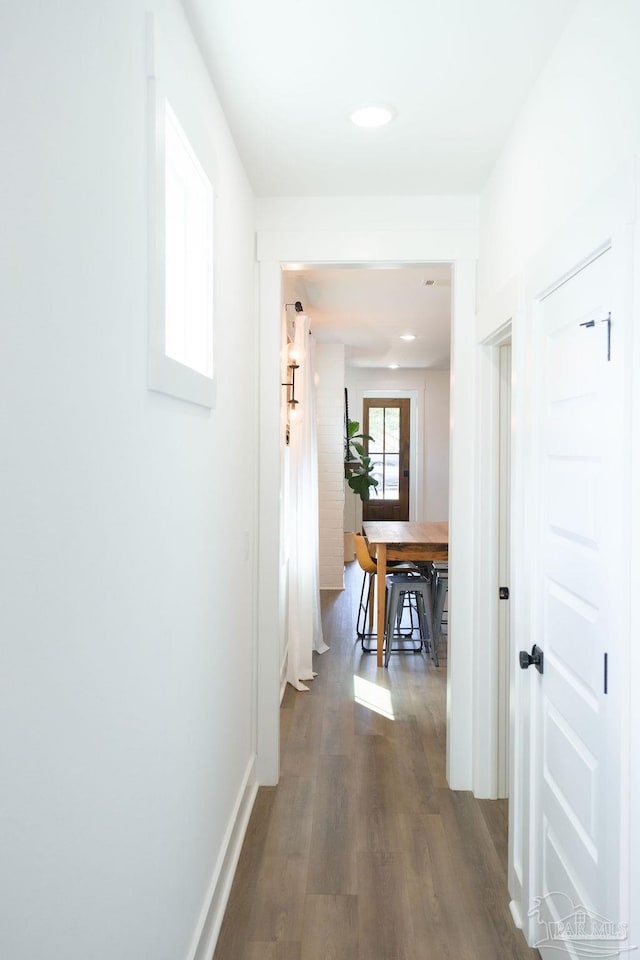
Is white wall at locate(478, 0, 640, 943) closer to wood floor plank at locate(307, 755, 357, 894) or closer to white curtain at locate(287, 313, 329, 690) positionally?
wood floor plank at locate(307, 755, 357, 894)

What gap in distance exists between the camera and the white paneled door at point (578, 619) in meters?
1.41

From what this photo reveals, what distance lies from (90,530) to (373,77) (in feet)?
5.50

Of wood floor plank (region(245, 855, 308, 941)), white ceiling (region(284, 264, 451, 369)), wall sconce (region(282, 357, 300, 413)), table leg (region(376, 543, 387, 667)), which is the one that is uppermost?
white ceiling (region(284, 264, 451, 369))

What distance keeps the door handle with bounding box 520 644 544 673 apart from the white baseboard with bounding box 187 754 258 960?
44.8 inches

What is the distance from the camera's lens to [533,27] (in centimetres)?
178

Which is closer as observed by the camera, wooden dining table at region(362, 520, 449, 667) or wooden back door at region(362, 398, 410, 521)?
wooden dining table at region(362, 520, 449, 667)

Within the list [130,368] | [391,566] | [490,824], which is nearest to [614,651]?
[130,368]

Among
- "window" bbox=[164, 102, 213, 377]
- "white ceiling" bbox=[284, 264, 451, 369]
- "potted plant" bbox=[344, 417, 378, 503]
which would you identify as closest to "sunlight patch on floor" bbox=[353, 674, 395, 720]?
"white ceiling" bbox=[284, 264, 451, 369]

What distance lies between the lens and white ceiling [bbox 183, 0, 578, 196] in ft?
5.70

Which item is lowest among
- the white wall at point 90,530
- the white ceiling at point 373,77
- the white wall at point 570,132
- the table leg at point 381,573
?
the table leg at point 381,573

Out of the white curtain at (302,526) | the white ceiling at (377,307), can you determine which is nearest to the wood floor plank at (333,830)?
the white curtain at (302,526)

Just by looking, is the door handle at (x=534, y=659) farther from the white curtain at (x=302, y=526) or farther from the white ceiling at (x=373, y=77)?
the white curtain at (x=302, y=526)

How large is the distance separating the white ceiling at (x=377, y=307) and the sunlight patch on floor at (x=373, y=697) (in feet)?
8.11

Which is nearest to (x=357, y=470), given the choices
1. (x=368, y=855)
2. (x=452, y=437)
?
(x=452, y=437)
